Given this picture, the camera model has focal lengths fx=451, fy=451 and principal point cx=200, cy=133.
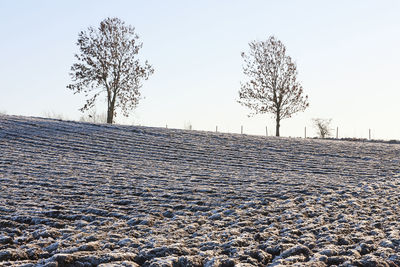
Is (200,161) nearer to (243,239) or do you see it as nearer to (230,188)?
(230,188)

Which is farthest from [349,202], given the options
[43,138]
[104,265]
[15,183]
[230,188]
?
[43,138]

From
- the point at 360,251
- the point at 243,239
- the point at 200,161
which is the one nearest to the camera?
the point at 360,251

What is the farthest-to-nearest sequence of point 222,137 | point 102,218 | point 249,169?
point 222,137 → point 249,169 → point 102,218

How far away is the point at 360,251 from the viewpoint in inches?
158

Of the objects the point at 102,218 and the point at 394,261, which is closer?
the point at 394,261

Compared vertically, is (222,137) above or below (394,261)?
above

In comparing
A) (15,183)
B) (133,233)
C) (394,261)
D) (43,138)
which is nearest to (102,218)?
(133,233)

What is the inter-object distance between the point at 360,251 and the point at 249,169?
648 cm

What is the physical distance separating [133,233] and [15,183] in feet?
11.9

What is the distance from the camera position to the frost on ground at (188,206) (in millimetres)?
3982

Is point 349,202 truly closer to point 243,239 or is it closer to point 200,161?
point 243,239

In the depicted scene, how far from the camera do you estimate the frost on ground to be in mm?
3982

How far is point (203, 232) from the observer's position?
15.7 feet

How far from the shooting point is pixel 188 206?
20.4 ft
